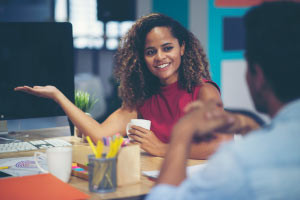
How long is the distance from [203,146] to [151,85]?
69cm

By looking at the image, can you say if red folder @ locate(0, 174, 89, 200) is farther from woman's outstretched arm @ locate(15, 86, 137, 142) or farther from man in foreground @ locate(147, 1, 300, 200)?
woman's outstretched arm @ locate(15, 86, 137, 142)

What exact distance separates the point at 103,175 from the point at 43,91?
765mm

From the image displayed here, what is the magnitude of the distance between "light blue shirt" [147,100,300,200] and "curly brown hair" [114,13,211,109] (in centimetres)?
117

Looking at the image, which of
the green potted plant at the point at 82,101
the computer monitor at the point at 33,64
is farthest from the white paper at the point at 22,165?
the green potted plant at the point at 82,101

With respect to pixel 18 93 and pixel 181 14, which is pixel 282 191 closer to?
pixel 18 93

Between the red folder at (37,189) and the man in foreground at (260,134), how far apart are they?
1.11 feet

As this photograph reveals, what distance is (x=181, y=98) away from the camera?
1.86 m

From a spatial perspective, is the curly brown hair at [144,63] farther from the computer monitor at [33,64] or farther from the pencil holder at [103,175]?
the pencil holder at [103,175]

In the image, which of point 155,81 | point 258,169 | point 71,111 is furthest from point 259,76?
point 155,81

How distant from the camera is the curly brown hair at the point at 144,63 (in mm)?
1851

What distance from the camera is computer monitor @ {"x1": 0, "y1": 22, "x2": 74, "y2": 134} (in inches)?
68.6

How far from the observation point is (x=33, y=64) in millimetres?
1781

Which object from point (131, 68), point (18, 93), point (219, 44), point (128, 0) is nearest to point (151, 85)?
point (131, 68)

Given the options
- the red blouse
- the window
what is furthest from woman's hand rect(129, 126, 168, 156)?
the window
